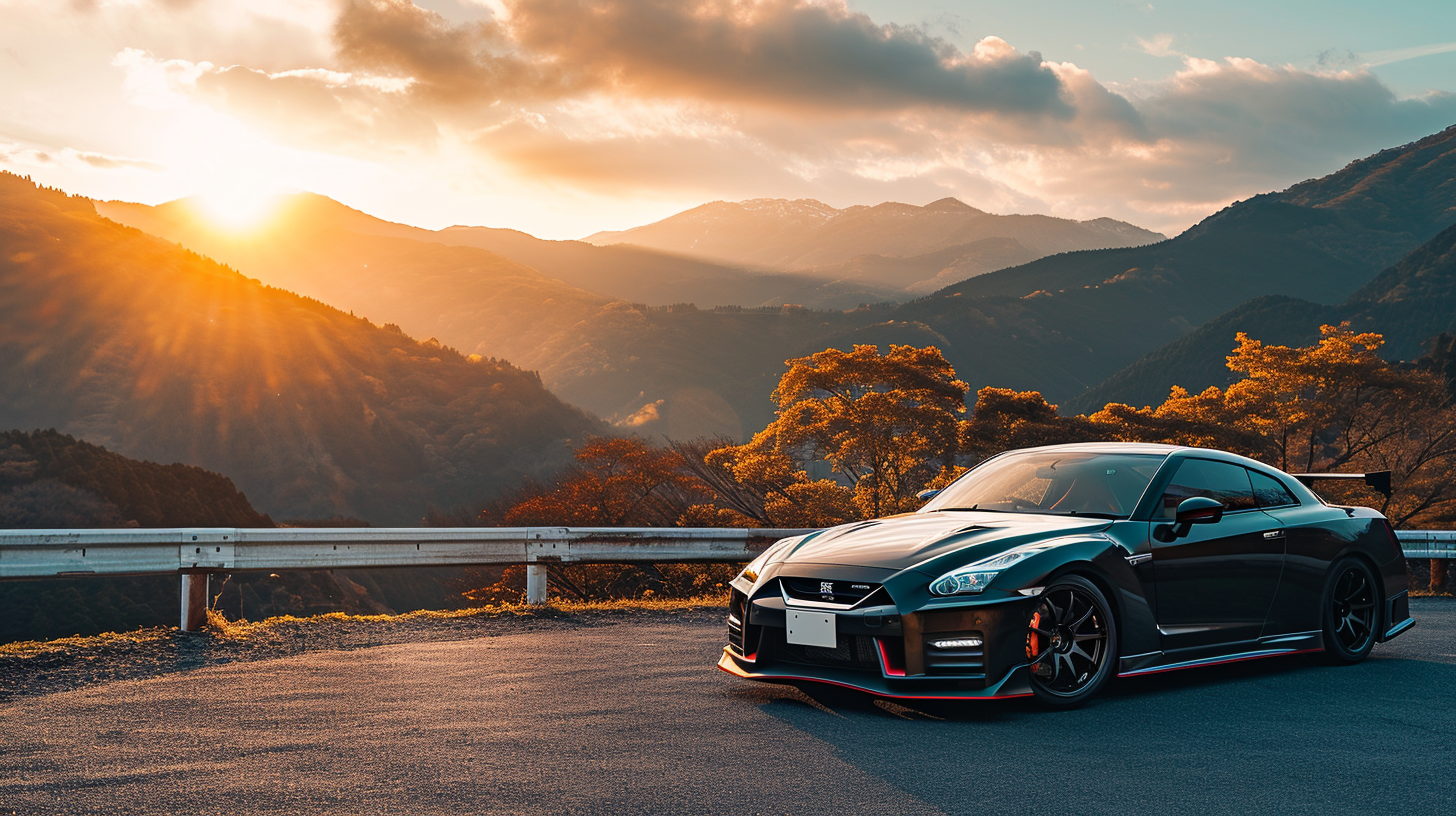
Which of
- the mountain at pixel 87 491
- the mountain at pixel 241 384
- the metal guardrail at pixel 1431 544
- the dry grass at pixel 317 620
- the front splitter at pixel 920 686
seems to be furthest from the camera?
the mountain at pixel 241 384

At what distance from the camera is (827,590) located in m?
5.62

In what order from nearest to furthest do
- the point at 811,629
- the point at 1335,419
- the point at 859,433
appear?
1. the point at 811,629
2. the point at 859,433
3. the point at 1335,419

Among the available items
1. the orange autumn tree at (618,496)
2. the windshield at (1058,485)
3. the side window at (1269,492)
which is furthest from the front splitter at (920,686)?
the orange autumn tree at (618,496)

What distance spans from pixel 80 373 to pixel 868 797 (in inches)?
3952

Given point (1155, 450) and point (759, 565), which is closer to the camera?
point (759, 565)

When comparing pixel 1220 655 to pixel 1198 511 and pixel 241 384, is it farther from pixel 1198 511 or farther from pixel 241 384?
pixel 241 384

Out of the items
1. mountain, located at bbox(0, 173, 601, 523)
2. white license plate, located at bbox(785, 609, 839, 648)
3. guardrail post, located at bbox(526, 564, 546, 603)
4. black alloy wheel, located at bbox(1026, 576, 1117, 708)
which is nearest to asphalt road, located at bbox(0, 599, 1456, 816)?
black alloy wheel, located at bbox(1026, 576, 1117, 708)

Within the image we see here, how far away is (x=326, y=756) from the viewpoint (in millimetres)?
4691

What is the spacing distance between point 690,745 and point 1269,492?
14.6 ft

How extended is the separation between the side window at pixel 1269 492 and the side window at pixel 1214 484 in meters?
0.06

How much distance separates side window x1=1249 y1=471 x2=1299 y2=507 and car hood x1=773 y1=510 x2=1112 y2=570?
1561mm

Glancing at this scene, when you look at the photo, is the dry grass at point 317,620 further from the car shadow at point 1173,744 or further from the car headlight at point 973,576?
the car headlight at point 973,576

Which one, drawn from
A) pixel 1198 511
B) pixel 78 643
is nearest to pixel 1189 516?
pixel 1198 511

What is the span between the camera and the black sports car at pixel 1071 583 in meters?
5.36
